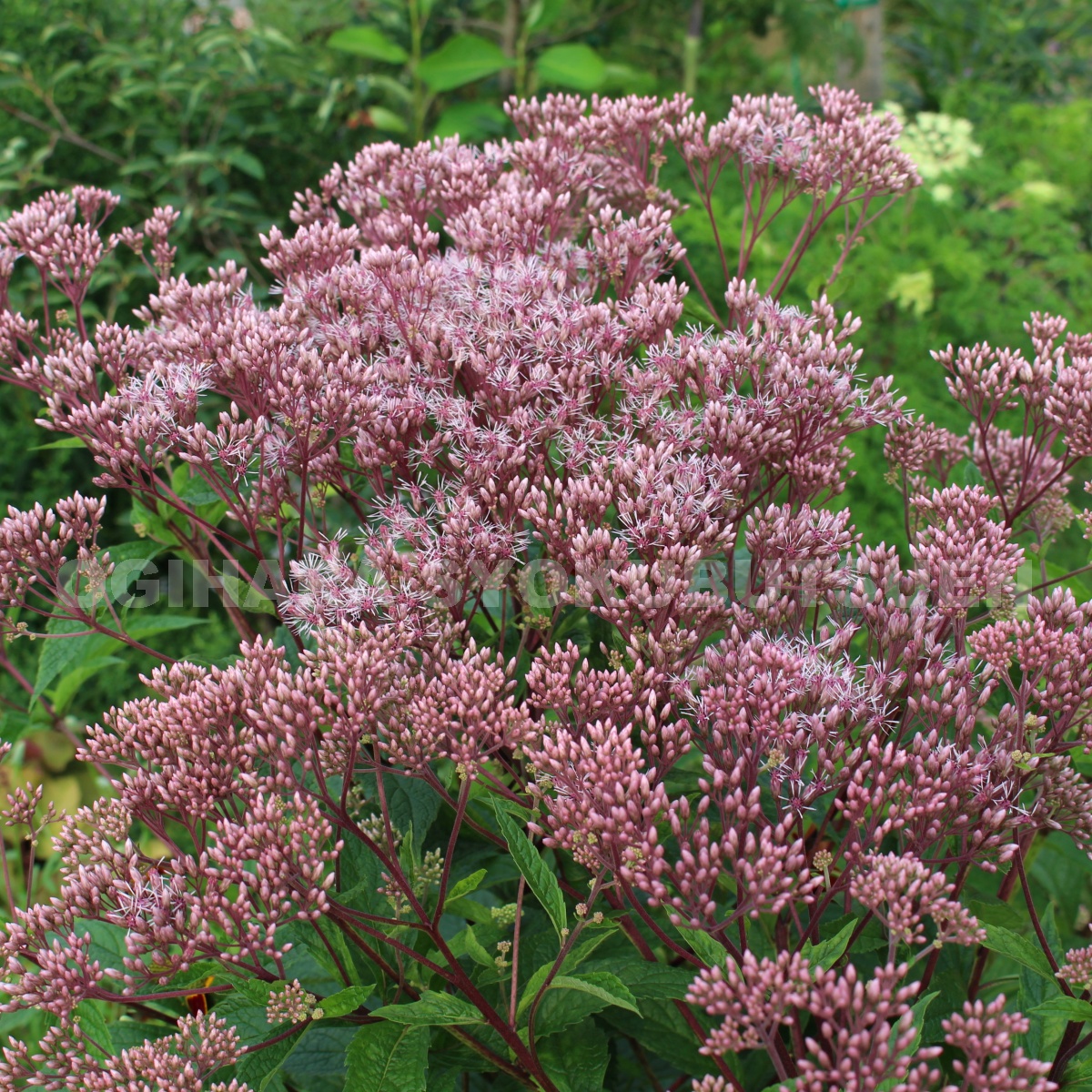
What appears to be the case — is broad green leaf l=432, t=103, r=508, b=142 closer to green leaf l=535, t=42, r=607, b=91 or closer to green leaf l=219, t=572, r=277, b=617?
green leaf l=535, t=42, r=607, b=91

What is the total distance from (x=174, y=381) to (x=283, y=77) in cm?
561

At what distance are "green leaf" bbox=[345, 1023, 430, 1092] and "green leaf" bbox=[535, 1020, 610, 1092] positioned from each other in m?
0.26

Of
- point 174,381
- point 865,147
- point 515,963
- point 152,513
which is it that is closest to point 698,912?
point 515,963

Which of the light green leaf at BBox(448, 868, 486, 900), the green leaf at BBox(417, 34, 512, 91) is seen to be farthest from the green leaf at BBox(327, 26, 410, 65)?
the light green leaf at BBox(448, 868, 486, 900)

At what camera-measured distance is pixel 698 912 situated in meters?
1.66

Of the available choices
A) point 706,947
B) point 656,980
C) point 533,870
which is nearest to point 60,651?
point 533,870

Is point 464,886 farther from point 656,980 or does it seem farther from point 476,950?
point 656,980

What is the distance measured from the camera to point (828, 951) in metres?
1.68

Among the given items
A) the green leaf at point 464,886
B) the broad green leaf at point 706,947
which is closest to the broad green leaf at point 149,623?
the green leaf at point 464,886

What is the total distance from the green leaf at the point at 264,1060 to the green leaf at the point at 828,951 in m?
0.95

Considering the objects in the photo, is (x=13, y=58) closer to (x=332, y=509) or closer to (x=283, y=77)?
(x=283, y=77)

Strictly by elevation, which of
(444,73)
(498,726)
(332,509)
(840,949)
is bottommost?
(332,509)

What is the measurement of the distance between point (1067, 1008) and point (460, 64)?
21.8ft

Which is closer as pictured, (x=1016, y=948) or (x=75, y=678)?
(x=1016, y=948)
